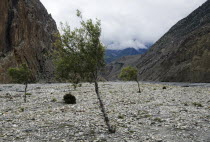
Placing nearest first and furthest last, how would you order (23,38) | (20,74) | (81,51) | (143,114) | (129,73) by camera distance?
(81,51)
(143,114)
(20,74)
(129,73)
(23,38)

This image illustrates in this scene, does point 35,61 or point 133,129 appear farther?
point 35,61

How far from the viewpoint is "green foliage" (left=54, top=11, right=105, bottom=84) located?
56.7 feet

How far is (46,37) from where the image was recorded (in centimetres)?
15962

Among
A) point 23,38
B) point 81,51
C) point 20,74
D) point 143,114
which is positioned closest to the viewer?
point 81,51

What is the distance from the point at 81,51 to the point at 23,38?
4902 inches

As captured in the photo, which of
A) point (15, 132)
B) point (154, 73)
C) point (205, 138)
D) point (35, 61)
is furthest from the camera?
point (154, 73)

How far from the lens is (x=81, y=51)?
1745 cm

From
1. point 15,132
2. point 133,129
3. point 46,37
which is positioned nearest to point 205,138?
point 133,129

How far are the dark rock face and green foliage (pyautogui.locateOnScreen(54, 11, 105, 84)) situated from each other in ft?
307

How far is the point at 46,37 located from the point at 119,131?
151244mm

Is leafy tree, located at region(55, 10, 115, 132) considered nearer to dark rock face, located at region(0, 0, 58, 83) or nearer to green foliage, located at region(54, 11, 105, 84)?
green foliage, located at region(54, 11, 105, 84)

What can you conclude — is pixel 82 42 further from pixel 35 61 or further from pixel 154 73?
pixel 154 73

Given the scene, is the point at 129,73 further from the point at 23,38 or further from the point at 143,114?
the point at 23,38

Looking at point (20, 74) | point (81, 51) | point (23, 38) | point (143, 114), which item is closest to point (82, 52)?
A: point (81, 51)
